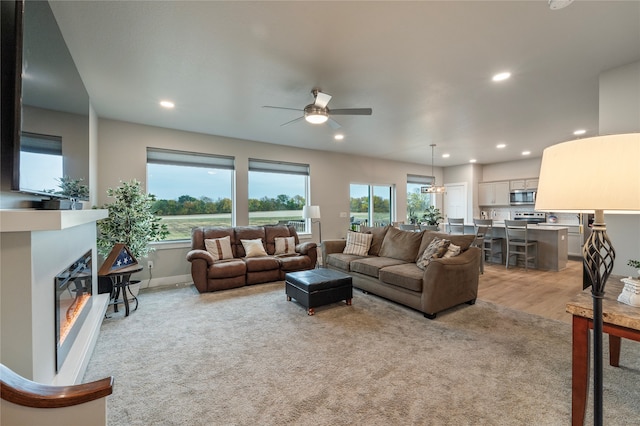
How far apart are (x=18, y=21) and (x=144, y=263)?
386 centimetres

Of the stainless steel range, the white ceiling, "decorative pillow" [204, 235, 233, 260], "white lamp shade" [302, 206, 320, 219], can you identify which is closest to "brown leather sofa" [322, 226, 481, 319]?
"white lamp shade" [302, 206, 320, 219]

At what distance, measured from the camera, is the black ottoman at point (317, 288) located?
323 centimetres

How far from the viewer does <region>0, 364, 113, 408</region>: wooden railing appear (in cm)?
80

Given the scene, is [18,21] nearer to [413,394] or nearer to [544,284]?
[413,394]

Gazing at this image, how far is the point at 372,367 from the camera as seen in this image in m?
2.15

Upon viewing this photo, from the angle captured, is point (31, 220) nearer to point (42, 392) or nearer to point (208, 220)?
point (42, 392)

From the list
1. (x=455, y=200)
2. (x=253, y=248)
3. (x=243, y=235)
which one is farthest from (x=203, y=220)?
(x=455, y=200)

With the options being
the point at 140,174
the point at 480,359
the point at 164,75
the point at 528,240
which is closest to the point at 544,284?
A: the point at 528,240

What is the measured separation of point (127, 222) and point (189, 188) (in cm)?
140

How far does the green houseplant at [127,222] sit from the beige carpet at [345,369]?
41.7 inches

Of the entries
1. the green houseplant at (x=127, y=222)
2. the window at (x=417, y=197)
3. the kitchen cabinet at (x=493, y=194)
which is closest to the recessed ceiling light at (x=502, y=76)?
the green houseplant at (x=127, y=222)

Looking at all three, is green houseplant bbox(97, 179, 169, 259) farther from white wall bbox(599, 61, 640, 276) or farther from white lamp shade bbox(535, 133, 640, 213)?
white wall bbox(599, 61, 640, 276)

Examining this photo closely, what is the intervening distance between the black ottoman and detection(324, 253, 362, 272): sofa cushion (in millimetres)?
711

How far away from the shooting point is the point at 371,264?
3.89 metres
